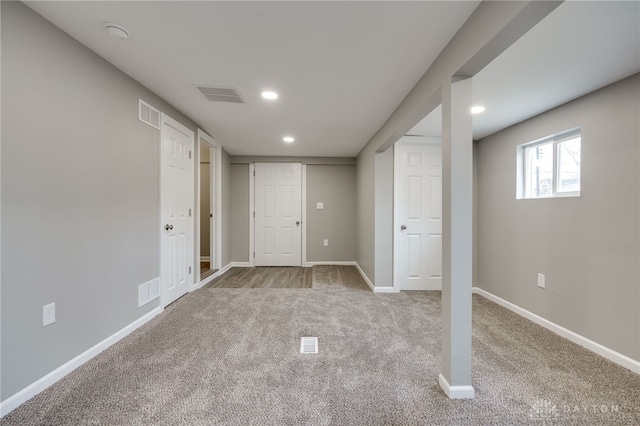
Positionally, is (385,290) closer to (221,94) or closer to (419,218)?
(419,218)

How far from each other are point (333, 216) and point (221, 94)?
130 inches

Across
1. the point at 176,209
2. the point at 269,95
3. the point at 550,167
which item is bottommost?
the point at 176,209

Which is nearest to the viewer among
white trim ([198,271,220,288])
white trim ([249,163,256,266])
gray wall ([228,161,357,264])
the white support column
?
the white support column

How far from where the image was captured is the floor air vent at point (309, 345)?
2.01 metres

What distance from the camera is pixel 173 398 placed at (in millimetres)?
1494

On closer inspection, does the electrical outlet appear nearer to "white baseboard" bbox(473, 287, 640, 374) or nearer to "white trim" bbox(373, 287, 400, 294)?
"white trim" bbox(373, 287, 400, 294)

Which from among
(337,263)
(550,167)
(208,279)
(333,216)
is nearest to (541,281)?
(550,167)

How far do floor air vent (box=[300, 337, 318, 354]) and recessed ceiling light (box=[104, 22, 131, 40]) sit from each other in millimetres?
2538

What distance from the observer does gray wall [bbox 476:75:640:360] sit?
1.87 metres

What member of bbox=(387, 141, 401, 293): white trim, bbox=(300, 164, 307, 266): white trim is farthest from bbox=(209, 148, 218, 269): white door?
bbox=(387, 141, 401, 293): white trim

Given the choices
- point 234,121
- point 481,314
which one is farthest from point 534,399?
point 234,121

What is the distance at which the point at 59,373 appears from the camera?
163cm

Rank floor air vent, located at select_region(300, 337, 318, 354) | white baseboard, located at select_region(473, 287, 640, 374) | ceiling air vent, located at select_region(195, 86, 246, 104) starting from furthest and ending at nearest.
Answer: ceiling air vent, located at select_region(195, 86, 246, 104) < floor air vent, located at select_region(300, 337, 318, 354) < white baseboard, located at select_region(473, 287, 640, 374)

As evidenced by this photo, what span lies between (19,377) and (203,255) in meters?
4.39
